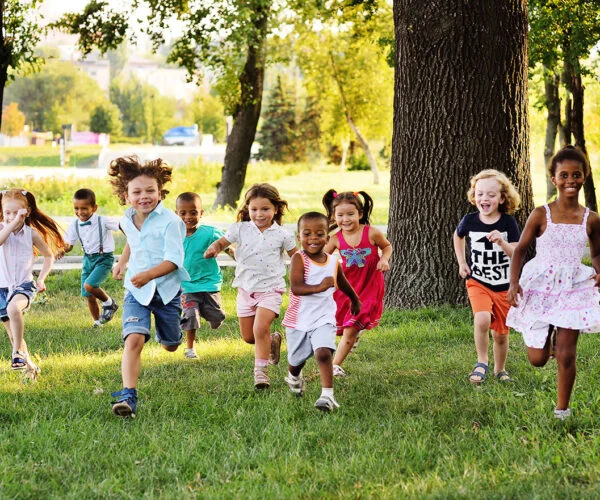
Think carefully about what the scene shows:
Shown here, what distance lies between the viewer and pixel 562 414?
544 cm

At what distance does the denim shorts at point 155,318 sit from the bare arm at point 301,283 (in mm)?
805

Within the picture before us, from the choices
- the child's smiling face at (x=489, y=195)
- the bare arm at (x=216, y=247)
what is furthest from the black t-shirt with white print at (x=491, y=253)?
the bare arm at (x=216, y=247)

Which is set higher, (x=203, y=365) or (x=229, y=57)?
(x=229, y=57)

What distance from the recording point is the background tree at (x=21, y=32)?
1419 centimetres

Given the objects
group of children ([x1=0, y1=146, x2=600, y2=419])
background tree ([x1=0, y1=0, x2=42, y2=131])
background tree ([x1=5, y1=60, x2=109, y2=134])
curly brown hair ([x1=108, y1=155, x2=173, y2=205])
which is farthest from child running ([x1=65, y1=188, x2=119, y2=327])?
background tree ([x1=5, y1=60, x2=109, y2=134])

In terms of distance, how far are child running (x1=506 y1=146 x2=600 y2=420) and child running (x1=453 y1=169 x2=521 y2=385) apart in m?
0.98

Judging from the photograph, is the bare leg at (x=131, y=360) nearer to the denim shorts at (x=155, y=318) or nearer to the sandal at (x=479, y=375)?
the denim shorts at (x=155, y=318)

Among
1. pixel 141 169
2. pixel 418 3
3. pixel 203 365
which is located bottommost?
pixel 203 365

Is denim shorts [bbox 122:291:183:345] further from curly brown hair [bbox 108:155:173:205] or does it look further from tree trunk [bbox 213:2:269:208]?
tree trunk [bbox 213:2:269:208]

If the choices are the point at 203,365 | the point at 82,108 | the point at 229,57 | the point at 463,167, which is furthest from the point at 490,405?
the point at 82,108

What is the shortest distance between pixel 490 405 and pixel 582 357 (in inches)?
76.8

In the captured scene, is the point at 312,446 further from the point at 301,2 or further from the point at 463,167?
the point at 301,2

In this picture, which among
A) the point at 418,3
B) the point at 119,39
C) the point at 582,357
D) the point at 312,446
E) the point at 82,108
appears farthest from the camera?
the point at 82,108

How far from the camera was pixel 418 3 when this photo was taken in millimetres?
9242
